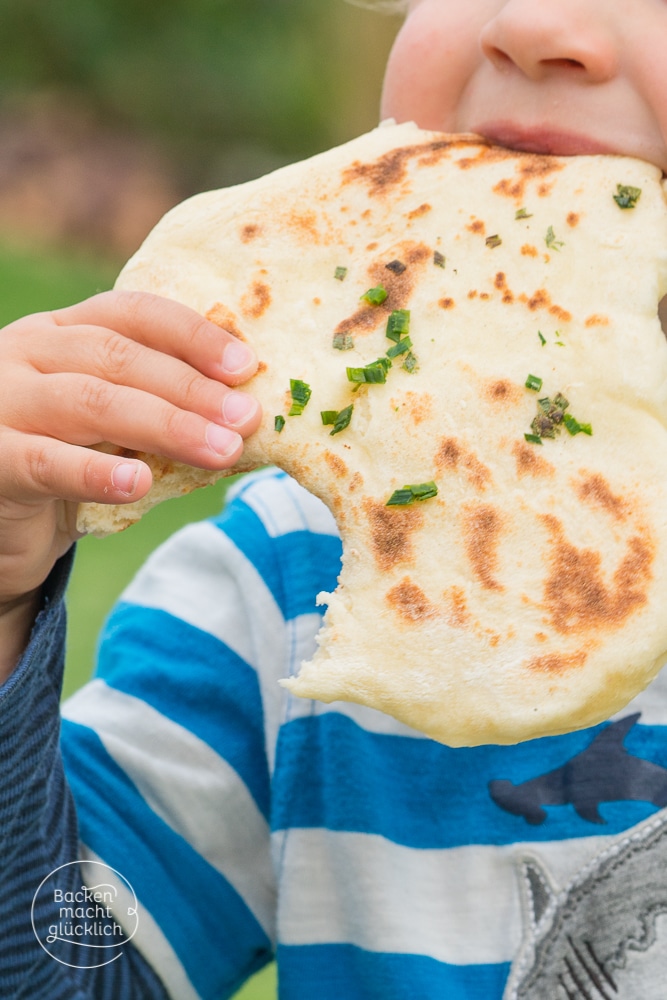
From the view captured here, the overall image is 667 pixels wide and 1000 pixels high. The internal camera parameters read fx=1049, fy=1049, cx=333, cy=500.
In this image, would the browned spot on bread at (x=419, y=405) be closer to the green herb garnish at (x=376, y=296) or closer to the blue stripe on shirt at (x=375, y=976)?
the green herb garnish at (x=376, y=296)

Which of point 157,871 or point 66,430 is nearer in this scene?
point 66,430

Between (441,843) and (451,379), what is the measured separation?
0.64 meters

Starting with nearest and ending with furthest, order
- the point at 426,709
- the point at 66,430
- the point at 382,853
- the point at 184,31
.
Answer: the point at 426,709 → the point at 66,430 → the point at 382,853 → the point at 184,31

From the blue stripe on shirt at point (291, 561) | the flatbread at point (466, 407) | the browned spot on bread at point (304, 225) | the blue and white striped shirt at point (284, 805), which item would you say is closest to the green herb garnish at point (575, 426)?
the flatbread at point (466, 407)

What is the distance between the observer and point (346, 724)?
4.61ft

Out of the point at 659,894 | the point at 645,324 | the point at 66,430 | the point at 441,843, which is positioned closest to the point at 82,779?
the point at 441,843

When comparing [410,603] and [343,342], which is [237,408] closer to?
[343,342]

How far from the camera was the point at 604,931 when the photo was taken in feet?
3.95

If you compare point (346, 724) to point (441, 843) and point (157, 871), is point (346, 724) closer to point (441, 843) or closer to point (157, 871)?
point (441, 843)

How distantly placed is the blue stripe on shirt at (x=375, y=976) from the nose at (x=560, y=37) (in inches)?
40.0

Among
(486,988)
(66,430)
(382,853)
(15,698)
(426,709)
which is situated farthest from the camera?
(382,853)

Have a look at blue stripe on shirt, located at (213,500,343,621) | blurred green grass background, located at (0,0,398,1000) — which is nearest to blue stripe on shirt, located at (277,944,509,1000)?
blue stripe on shirt, located at (213,500,343,621)

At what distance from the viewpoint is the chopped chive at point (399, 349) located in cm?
99

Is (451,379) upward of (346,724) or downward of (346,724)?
upward
